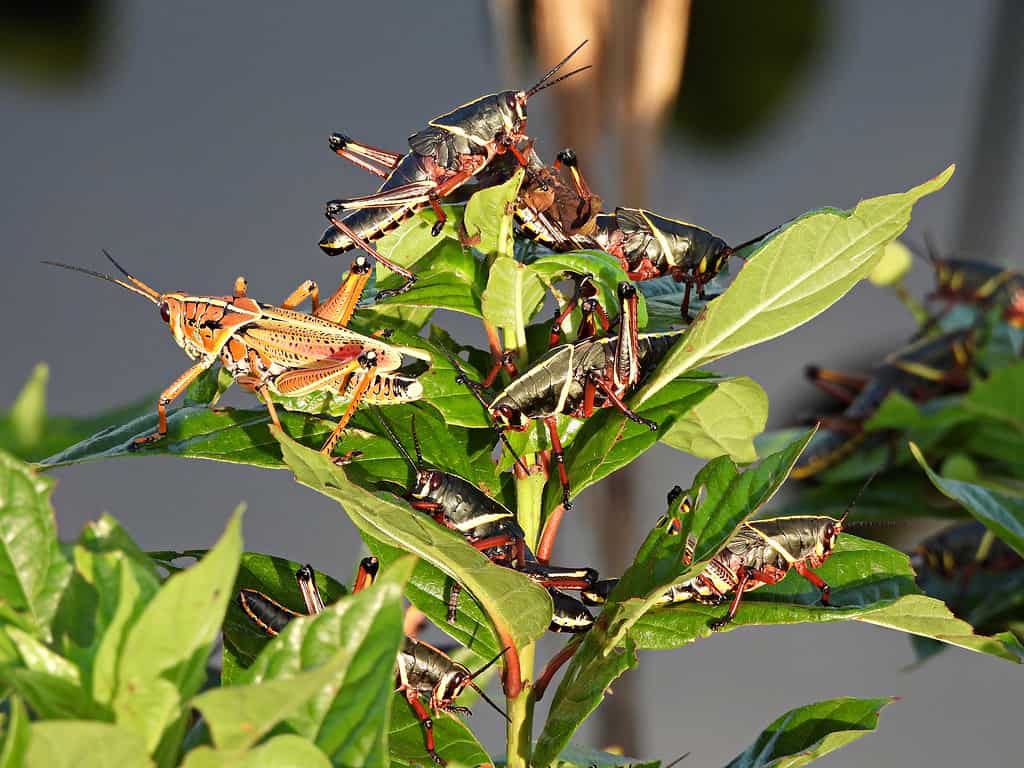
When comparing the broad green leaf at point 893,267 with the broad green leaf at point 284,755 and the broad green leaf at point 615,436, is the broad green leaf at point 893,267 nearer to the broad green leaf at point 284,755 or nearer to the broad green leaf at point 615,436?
the broad green leaf at point 615,436

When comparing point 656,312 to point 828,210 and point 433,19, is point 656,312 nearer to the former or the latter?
point 828,210

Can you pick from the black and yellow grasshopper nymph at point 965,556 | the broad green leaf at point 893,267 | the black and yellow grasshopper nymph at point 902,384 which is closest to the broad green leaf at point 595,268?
the black and yellow grasshopper nymph at point 965,556

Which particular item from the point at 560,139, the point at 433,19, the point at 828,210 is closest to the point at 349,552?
the point at 560,139

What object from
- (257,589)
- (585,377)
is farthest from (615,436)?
(257,589)

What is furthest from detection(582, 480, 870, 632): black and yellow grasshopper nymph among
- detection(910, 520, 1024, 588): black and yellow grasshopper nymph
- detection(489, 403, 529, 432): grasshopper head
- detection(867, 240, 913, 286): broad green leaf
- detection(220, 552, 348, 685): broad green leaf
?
detection(867, 240, 913, 286): broad green leaf

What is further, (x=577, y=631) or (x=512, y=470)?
(x=512, y=470)

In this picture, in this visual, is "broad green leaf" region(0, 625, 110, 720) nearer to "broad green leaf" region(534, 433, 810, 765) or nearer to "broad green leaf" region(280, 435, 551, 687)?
"broad green leaf" region(280, 435, 551, 687)
